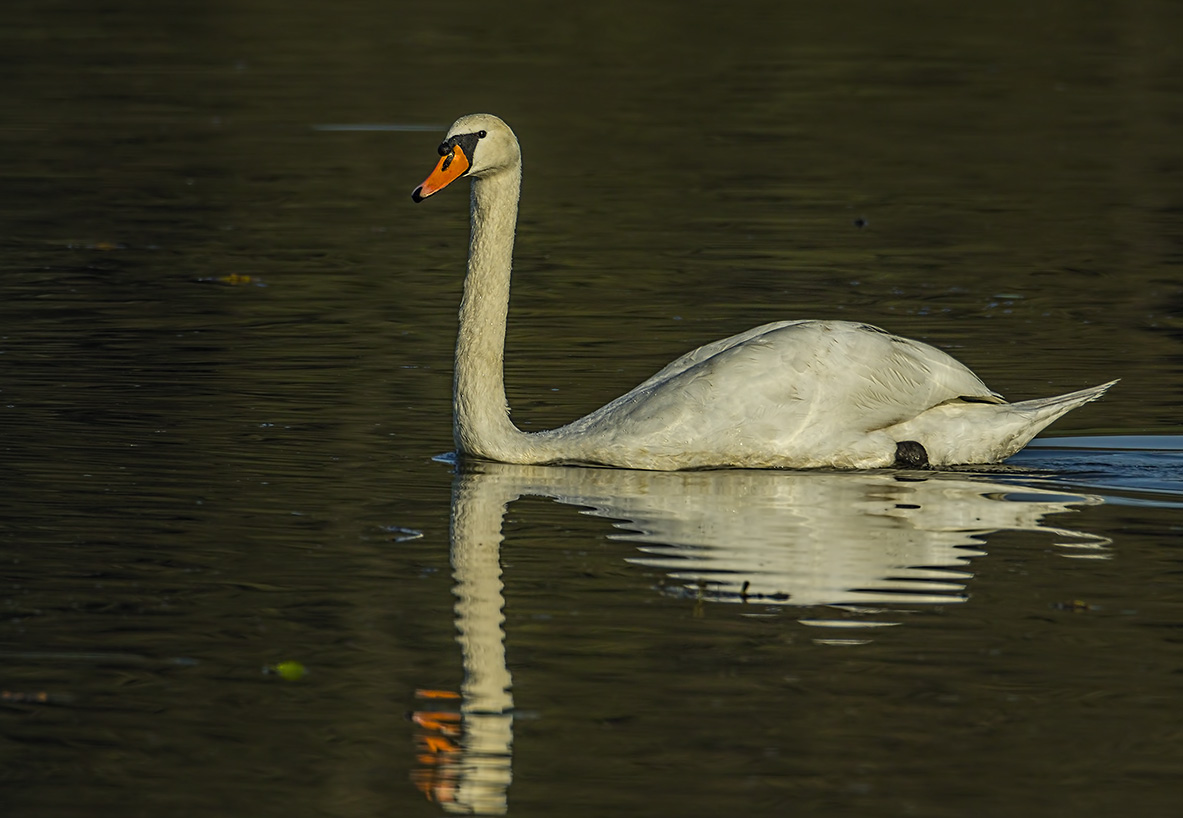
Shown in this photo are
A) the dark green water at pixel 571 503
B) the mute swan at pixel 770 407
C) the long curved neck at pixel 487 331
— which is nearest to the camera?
the dark green water at pixel 571 503

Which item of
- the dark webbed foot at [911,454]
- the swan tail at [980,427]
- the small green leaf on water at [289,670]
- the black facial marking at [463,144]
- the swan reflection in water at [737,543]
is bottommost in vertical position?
the small green leaf on water at [289,670]

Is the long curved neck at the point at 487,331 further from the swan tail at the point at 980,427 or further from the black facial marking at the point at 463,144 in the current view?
the swan tail at the point at 980,427

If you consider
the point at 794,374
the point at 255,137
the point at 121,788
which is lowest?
the point at 121,788

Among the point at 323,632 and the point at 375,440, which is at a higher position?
the point at 375,440

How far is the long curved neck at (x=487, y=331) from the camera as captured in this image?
1219cm

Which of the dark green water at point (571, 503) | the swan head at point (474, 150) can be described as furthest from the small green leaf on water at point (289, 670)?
the swan head at point (474, 150)

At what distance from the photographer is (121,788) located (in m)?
7.16

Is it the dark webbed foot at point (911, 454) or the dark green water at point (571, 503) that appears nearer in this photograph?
the dark green water at point (571, 503)

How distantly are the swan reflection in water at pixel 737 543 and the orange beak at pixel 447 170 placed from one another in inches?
61.1

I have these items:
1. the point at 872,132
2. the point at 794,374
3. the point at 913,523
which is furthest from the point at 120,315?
the point at 872,132

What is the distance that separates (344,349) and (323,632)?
692cm

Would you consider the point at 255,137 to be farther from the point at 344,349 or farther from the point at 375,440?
the point at 375,440

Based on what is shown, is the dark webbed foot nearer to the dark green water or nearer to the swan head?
the dark green water

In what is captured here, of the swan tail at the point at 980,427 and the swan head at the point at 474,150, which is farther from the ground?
the swan head at the point at 474,150
